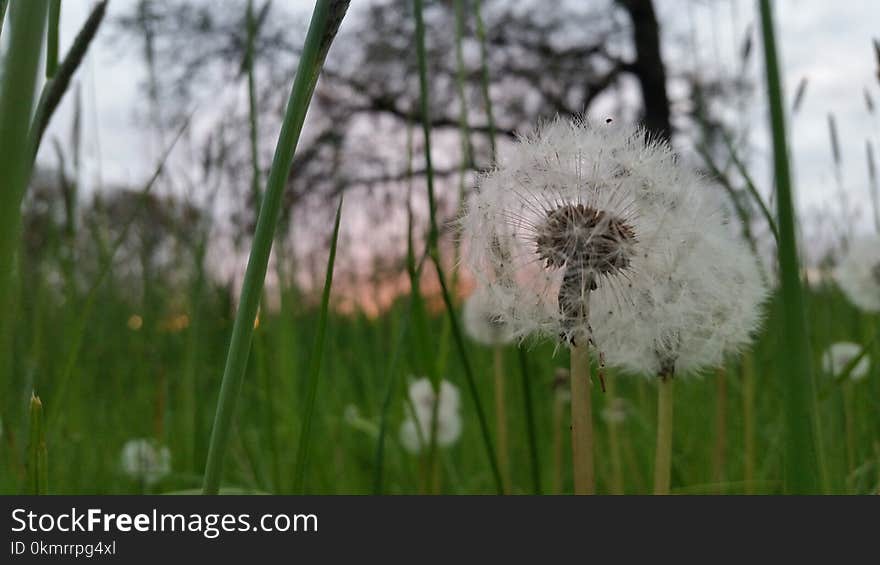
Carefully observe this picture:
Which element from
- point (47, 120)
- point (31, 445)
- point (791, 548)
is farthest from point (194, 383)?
point (791, 548)

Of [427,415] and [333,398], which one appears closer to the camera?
[427,415]

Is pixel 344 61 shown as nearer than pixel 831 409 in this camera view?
No

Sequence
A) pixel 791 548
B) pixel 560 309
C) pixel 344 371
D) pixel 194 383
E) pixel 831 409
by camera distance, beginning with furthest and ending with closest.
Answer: pixel 344 371, pixel 194 383, pixel 831 409, pixel 560 309, pixel 791 548

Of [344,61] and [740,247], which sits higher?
[344,61]

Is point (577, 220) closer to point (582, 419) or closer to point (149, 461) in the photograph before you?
point (582, 419)

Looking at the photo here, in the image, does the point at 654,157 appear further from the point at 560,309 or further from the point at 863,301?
the point at 863,301

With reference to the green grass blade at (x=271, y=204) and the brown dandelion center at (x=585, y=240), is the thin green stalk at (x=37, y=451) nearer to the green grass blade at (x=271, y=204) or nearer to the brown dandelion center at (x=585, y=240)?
the green grass blade at (x=271, y=204)

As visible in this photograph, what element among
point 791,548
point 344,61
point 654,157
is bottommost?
point 791,548

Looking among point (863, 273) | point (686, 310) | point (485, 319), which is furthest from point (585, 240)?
point (863, 273)
